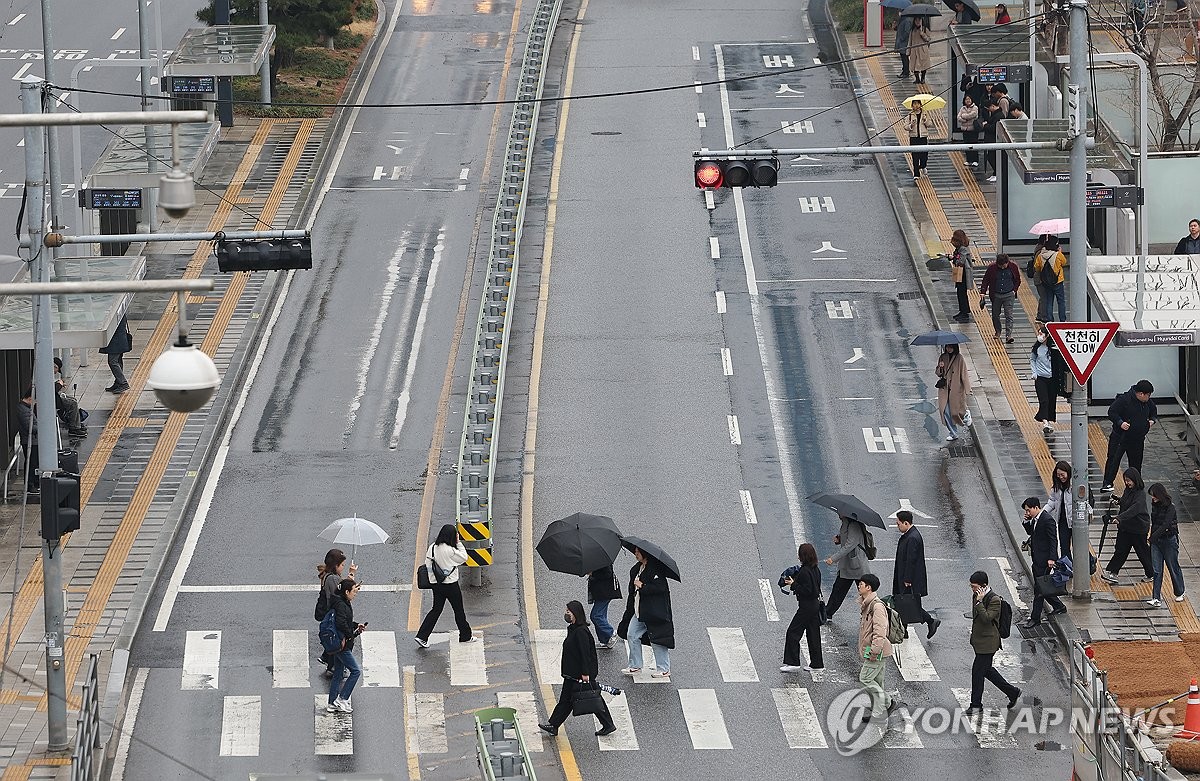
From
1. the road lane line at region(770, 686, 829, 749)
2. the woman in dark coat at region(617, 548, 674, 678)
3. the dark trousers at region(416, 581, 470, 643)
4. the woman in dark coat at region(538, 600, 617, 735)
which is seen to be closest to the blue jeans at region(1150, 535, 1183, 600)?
the road lane line at region(770, 686, 829, 749)

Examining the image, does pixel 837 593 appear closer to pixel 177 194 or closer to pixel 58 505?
pixel 58 505

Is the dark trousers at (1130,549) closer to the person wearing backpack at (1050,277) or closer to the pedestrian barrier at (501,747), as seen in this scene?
the person wearing backpack at (1050,277)

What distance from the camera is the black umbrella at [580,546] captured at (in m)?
23.7

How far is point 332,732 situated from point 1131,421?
11968 millimetres

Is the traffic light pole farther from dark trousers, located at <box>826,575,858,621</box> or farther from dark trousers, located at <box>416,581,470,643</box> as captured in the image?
dark trousers, located at <box>416,581,470,643</box>

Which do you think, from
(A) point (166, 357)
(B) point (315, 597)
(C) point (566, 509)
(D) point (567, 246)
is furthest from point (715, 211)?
(A) point (166, 357)

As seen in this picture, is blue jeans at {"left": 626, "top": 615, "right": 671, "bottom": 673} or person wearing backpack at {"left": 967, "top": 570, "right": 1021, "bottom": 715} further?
blue jeans at {"left": 626, "top": 615, "right": 671, "bottom": 673}

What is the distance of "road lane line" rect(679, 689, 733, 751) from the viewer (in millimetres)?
21922

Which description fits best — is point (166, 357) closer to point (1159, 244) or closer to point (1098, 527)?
point (1098, 527)

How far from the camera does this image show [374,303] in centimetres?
3812

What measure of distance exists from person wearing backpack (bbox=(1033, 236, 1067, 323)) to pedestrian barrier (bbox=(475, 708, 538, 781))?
16.6 meters

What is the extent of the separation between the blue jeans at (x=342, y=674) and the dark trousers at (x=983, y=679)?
6.72 m

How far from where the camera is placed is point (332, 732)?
22453 mm

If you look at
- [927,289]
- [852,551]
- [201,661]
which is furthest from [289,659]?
[927,289]
